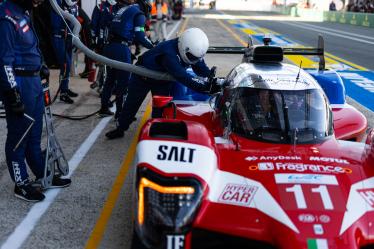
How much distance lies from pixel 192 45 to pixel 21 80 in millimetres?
1927

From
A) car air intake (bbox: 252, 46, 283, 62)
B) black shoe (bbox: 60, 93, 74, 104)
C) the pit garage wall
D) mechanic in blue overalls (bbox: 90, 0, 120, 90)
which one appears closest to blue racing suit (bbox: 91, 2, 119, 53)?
mechanic in blue overalls (bbox: 90, 0, 120, 90)

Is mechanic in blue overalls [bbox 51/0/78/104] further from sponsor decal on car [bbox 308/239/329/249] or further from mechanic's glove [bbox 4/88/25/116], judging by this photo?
sponsor decal on car [bbox 308/239/329/249]

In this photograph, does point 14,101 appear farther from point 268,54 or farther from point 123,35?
point 123,35

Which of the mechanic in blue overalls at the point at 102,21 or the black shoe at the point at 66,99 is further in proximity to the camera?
the black shoe at the point at 66,99

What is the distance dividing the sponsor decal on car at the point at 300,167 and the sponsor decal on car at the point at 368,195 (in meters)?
0.20

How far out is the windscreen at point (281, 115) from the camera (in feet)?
13.7

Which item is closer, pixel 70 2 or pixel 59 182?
pixel 59 182

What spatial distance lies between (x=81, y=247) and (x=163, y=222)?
1172 millimetres

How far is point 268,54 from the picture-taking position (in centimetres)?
575

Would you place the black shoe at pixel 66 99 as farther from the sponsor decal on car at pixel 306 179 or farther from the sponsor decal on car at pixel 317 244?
the sponsor decal on car at pixel 317 244

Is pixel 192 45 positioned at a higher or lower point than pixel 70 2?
lower

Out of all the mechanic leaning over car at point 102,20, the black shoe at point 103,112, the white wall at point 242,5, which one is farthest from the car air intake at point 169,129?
the white wall at point 242,5

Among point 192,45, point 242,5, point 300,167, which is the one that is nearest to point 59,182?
point 192,45

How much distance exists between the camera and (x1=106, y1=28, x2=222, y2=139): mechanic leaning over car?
18.0 feet
